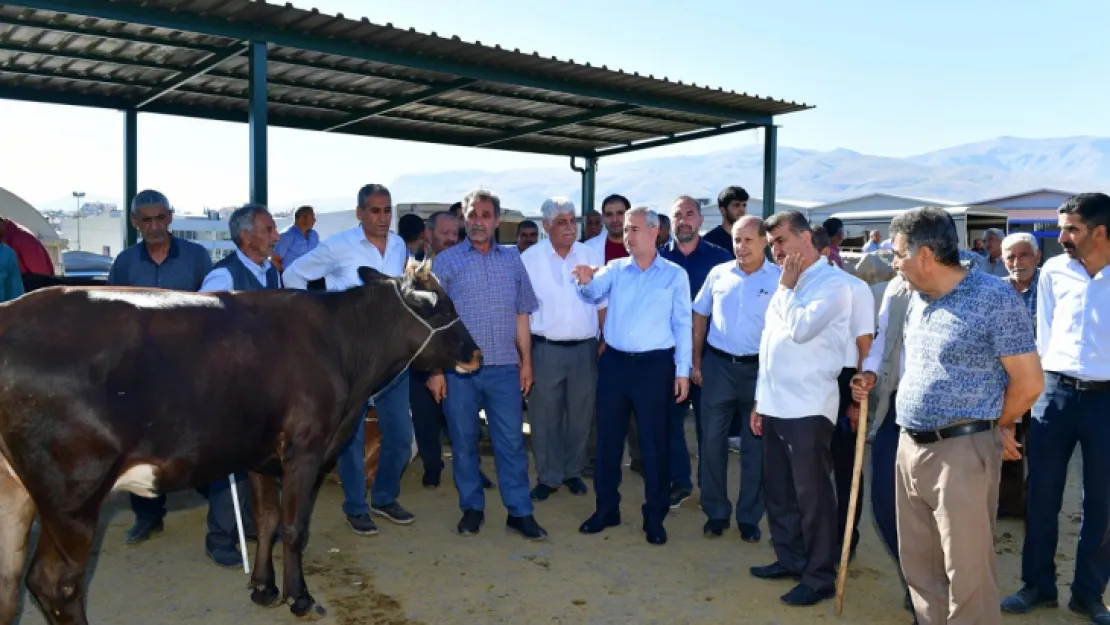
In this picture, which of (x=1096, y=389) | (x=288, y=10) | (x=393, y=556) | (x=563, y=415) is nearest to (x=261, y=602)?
(x=393, y=556)

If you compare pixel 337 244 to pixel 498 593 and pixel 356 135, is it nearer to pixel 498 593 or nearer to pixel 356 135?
pixel 498 593

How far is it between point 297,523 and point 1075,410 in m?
4.33

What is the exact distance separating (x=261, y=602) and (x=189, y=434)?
1263 millimetres

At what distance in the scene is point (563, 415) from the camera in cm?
714

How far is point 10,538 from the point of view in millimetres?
3846

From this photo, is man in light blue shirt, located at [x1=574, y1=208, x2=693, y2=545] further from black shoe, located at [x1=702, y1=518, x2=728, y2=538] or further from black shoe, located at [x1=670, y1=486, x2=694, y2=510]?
black shoe, located at [x1=670, y1=486, x2=694, y2=510]

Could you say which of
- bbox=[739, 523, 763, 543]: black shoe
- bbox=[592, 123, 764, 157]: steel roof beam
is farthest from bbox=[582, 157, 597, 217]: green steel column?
bbox=[739, 523, 763, 543]: black shoe

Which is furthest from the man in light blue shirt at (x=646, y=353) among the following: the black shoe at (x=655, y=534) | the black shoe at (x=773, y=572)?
the black shoe at (x=773, y=572)

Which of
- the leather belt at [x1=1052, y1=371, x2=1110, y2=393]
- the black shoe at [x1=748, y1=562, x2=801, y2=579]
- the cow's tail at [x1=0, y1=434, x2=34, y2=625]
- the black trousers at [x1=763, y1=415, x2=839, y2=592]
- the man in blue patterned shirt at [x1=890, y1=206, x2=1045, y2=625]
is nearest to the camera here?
the man in blue patterned shirt at [x1=890, y1=206, x2=1045, y2=625]

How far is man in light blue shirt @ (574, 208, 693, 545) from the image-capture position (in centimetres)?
586

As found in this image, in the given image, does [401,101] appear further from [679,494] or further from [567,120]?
[679,494]

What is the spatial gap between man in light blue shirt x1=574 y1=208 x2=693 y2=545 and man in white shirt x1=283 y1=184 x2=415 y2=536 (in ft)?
4.80

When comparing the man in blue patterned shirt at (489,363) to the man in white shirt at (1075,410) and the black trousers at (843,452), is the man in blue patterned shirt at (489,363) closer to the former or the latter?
the black trousers at (843,452)

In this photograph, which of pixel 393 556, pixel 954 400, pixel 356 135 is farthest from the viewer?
pixel 356 135
